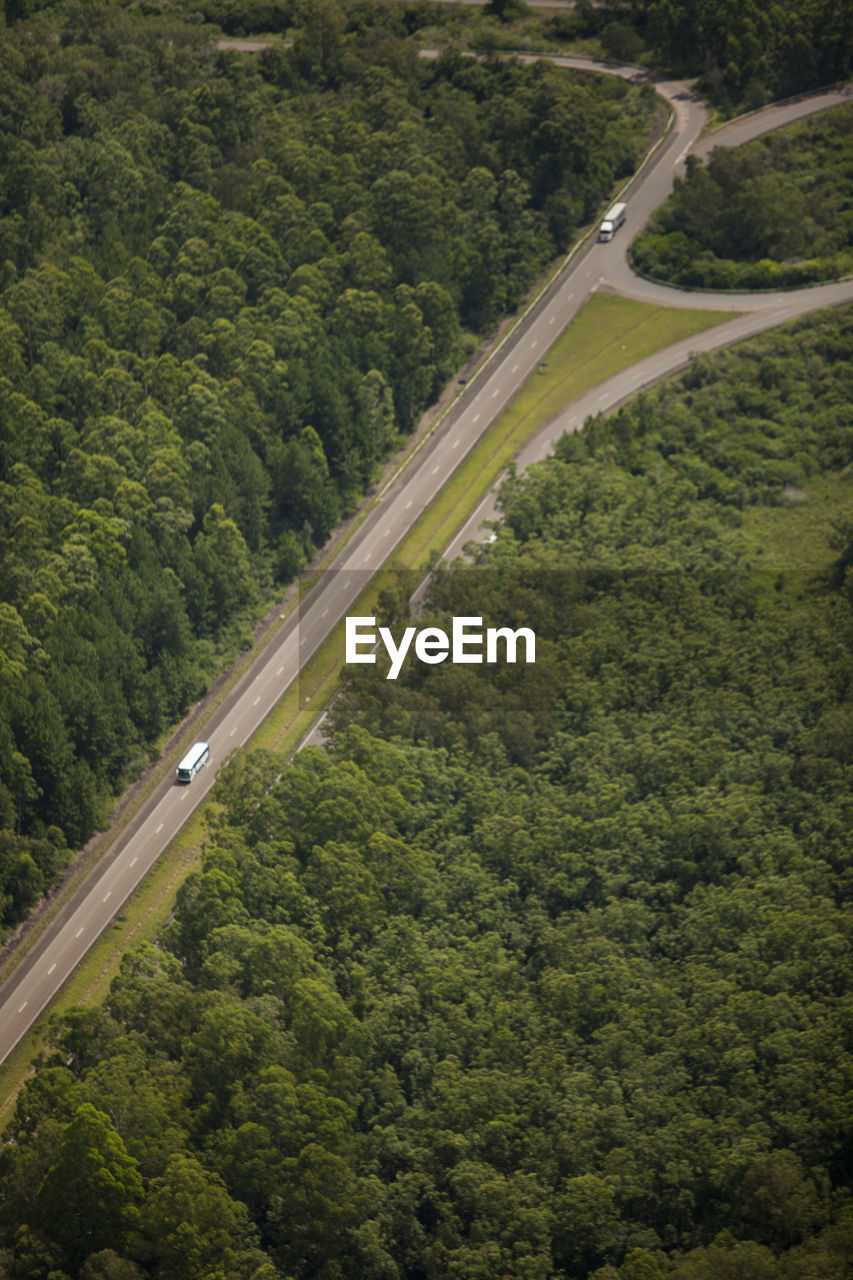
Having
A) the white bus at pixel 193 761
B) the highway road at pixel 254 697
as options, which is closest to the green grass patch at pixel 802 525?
the highway road at pixel 254 697

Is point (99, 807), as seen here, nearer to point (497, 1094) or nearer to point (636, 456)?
point (497, 1094)

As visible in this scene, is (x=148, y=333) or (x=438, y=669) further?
(x=148, y=333)

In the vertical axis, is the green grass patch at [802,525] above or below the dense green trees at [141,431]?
below

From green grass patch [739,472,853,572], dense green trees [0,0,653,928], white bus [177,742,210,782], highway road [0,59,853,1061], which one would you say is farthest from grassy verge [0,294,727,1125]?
green grass patch [739,472,853,572]

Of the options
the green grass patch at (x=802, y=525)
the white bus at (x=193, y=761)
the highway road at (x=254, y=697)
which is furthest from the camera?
the green grass patch at (x=802, y=525)

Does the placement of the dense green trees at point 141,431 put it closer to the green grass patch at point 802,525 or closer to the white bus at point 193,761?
the white bus at point 193,761

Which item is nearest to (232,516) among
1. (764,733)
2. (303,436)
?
(303,436)

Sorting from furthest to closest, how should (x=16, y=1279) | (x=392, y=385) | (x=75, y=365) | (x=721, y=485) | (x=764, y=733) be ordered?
(x=392, y=385)
(x=721, y=485)
(x=75, y=365)
(x=764, y=733)
(x=16, y=1279)
